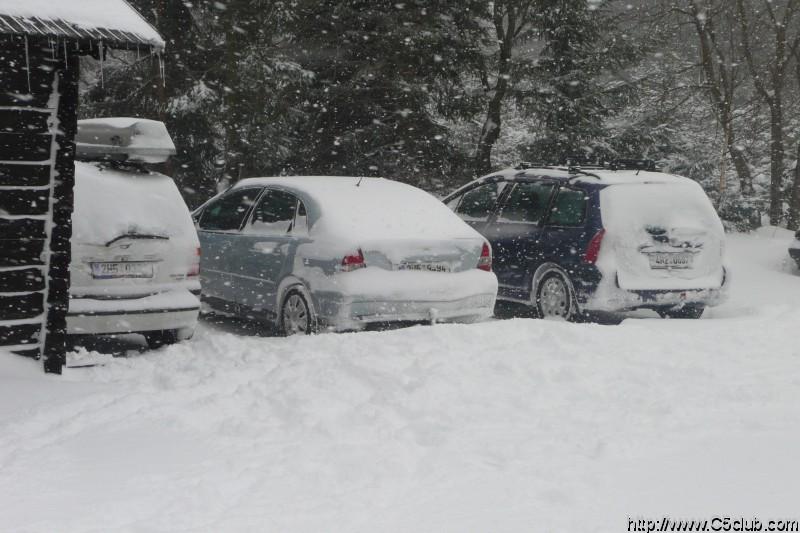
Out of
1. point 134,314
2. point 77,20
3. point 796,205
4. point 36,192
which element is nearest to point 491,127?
point 796,205

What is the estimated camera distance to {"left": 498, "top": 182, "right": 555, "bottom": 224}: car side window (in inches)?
416

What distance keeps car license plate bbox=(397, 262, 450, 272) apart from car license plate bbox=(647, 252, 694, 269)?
96.8 inches

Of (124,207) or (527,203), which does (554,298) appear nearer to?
(527,203)

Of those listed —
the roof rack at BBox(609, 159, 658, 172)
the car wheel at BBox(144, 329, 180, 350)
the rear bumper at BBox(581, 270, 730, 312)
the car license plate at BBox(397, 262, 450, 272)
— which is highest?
the roof rack at BBox(609, 159, 658, 172)

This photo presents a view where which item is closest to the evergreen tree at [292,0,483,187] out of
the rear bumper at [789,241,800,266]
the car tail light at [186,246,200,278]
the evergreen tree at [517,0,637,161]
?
the evergreen tree at [517,0,637,161]

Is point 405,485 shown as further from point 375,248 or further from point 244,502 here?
point 375,248

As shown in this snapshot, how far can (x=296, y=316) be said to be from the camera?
28.3 feet

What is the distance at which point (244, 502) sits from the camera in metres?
4.00

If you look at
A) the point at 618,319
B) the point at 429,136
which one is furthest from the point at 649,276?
the point at 429,136

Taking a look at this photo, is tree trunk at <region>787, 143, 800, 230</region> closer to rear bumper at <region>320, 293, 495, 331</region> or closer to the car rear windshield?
the car rear windshield

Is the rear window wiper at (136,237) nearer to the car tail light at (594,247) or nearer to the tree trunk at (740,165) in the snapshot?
the car tail light at (594,247)

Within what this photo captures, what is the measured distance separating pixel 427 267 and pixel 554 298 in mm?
2421

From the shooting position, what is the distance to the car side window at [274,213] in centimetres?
902

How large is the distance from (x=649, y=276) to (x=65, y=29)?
20.5ft
